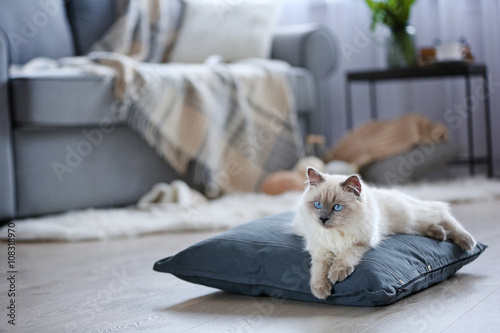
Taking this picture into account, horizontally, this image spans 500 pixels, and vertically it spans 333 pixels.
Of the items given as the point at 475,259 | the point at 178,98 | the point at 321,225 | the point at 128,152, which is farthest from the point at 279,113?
the point at 321,225

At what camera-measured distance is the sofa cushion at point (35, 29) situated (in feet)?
9.46

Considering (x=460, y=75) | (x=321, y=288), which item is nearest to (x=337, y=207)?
(x=321, y=288)

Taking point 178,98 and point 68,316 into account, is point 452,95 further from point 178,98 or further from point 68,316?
point 68,316

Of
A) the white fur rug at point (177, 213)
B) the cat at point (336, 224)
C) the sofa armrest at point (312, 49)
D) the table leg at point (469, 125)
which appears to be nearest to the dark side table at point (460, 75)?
the table leg at point (469, 125)

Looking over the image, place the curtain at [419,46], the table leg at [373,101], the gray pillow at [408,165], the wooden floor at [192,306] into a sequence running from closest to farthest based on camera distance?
the wooden floor at [192,306] → the gray pillow at [408,165] → the curtain at [419,46] → the table leg at [373,101]

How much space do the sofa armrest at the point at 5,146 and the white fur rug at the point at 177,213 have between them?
0.07 m

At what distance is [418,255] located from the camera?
52.9 inches

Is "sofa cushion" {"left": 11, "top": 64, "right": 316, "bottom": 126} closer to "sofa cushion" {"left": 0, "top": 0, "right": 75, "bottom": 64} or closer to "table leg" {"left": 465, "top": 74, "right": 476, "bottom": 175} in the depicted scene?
"sofa cushion" {"left": 0, "top": 0, "right": 75, "bottom": 64}

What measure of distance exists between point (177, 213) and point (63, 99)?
57 cm

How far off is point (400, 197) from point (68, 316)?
691mm

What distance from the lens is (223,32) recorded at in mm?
3453

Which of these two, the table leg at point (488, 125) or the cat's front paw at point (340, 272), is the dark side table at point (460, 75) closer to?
the table leg at point (488, 125)

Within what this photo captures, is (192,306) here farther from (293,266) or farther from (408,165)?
(408,165)

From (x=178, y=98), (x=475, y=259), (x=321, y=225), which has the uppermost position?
(x=178, y=98)
